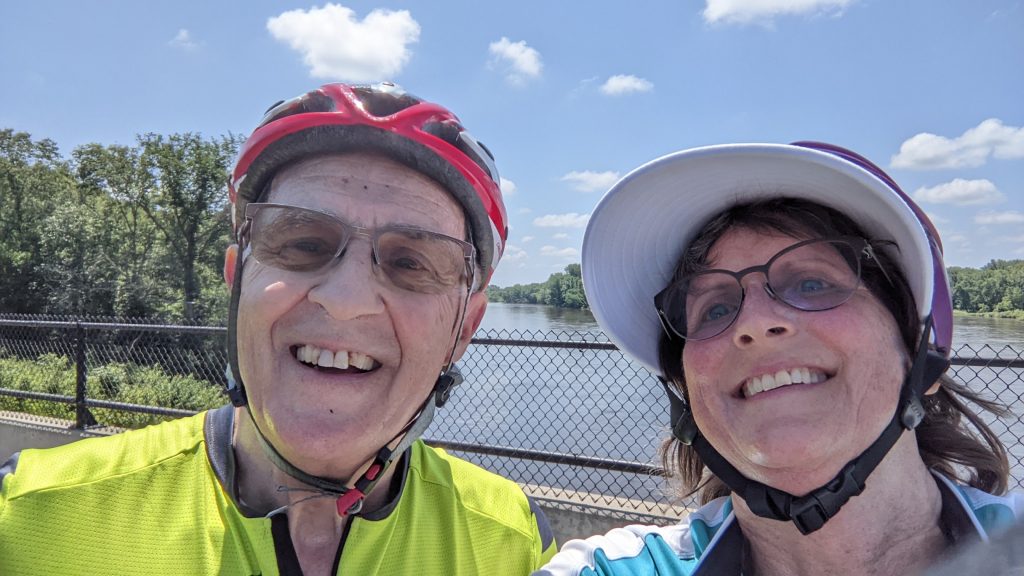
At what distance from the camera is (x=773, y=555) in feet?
5.76

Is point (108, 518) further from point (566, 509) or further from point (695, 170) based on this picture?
point (566, 509)

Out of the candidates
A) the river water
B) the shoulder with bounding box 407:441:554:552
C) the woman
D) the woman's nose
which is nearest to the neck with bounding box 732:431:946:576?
the woman

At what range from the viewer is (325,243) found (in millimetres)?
1710

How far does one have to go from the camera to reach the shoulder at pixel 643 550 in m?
1.72

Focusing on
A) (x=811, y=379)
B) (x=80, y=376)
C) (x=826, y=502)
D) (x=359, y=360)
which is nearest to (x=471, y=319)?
(x=359, y=360)

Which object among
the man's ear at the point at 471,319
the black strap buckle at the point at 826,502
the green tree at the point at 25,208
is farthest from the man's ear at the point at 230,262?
the green tree at the point at 25,208

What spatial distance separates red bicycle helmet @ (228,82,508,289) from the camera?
68.9 inches

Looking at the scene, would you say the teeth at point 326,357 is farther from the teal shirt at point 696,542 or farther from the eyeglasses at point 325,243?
the teal shirt at point 696,542

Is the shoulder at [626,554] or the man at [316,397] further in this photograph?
the shoulder at [626,554]

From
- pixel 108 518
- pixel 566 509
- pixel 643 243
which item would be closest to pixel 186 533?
pixel 108 518

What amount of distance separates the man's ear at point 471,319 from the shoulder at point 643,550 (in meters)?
0.69

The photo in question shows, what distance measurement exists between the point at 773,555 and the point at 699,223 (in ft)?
3.14

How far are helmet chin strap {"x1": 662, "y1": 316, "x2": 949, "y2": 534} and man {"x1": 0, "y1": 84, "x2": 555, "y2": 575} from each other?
77 centimetres

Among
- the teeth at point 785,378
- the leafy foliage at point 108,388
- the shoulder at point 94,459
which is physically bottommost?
the leafy foliage at point 108,388
